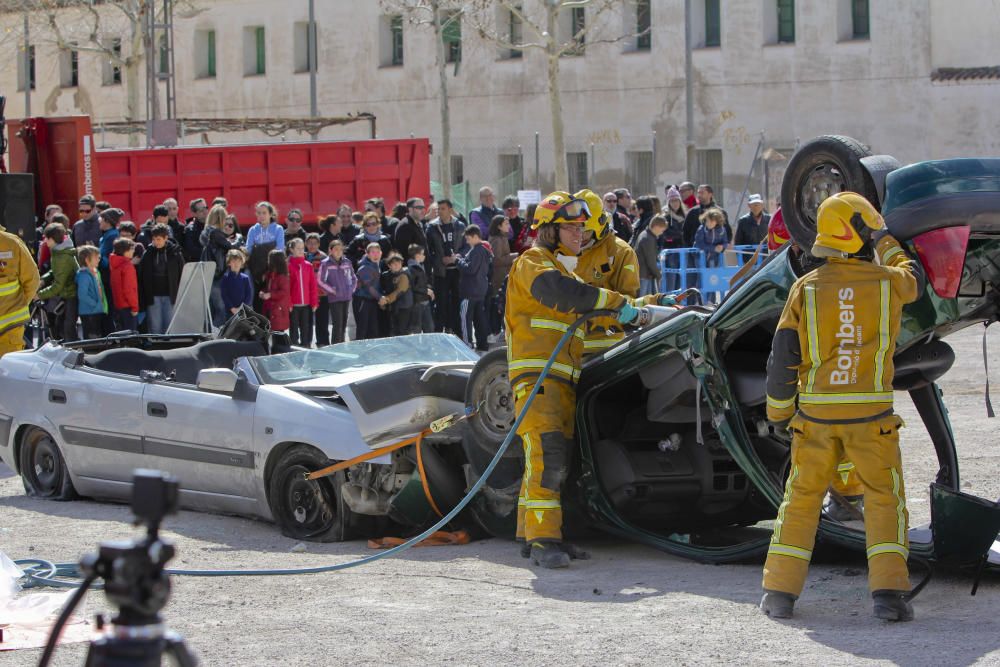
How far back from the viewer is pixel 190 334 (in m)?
10.7

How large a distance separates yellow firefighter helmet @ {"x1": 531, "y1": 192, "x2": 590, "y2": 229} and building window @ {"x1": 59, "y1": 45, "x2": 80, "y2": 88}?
42826 mm

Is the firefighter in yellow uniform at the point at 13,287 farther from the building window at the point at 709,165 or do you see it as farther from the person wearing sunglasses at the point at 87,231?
the building window at the point at 709,165

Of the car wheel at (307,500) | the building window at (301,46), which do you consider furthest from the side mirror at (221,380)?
the building window at (301,46)

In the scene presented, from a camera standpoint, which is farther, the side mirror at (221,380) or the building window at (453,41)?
the building window at (453,41)

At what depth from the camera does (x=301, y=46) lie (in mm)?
42312

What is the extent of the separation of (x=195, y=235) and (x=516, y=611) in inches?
446

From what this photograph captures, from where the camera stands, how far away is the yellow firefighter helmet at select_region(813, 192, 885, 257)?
6207 mm

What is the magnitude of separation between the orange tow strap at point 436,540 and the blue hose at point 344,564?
342 millimetres

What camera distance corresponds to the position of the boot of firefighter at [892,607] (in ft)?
20.1

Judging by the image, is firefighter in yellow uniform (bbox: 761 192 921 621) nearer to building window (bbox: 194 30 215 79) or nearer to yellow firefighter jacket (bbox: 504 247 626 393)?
yellow firefighter jacket (bbox: 504 247 626 393)

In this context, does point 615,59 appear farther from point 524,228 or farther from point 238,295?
point 238,295

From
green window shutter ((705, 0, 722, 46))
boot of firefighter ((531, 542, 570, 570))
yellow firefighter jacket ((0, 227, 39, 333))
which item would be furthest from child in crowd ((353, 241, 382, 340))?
green window shutter ((705, 0, 722, 46))

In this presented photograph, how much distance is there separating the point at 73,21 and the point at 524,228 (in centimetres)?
2749

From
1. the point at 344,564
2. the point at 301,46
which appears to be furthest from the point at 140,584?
the point at 301,46
